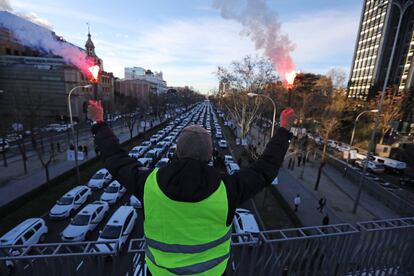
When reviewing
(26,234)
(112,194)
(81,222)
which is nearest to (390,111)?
(112,194)

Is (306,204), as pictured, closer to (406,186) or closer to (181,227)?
(406,186)

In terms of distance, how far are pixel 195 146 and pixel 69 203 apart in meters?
14.0

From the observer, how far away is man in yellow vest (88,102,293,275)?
4.57 feet

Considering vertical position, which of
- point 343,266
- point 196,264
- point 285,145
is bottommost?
point 343,266

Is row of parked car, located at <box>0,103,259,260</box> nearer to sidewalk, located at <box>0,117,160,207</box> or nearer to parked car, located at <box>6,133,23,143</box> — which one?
sidewalk, located at <box>0,117,160,207</box>

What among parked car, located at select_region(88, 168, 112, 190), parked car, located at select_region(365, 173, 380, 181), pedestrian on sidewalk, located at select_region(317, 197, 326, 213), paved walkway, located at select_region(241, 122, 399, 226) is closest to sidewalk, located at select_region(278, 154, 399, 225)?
paved walkway, located at select_region(241, 122, 399, 226)

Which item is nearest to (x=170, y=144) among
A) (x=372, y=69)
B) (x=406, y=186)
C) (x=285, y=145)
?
(x=406, y=186)

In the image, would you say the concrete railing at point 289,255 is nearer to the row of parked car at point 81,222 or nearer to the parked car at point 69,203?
the row of parked car at point 81,222

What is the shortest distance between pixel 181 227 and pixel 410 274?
5.09m

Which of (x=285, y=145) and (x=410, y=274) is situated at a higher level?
(x=285, y=145)

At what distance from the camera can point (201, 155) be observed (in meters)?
1.56

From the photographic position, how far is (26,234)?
9.59 m

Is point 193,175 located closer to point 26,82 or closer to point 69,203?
point 69,203

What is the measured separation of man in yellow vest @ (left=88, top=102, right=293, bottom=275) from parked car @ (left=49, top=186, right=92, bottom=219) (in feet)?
43.0
